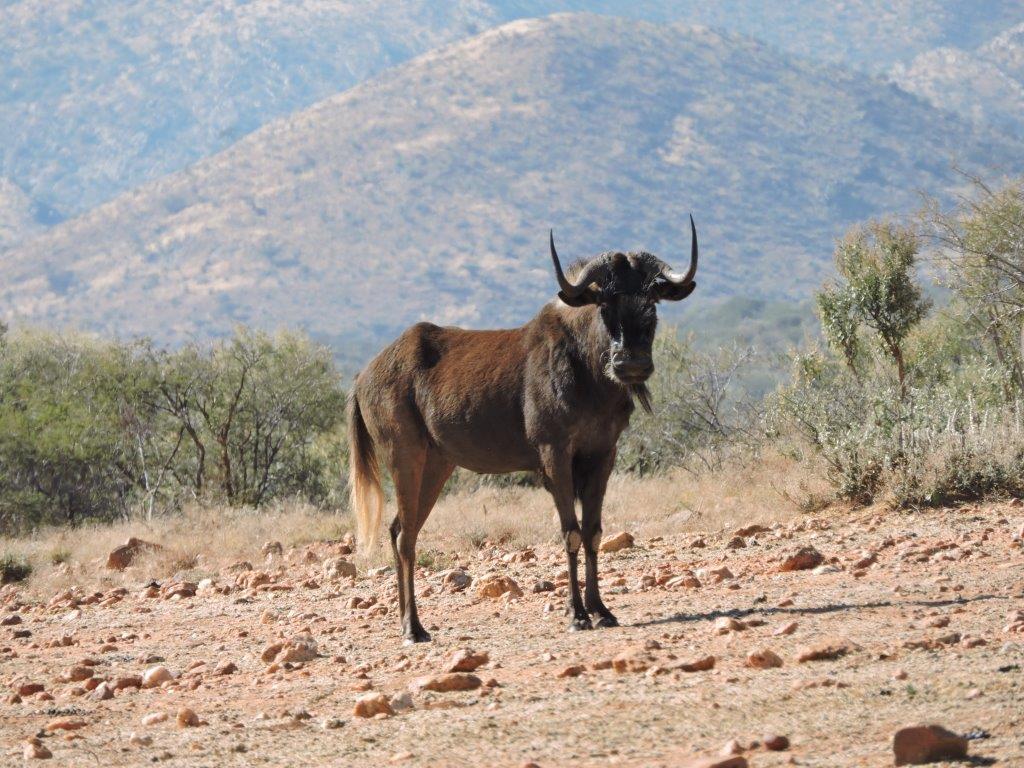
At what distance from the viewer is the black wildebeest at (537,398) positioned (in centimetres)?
1030

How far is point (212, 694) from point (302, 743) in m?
1.89

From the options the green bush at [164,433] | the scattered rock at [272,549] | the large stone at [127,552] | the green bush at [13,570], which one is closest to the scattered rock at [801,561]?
the scattered rock at [272,549]

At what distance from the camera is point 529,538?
15961 millimetres

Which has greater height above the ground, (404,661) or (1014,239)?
(1014,239)

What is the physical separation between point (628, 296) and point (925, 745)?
5.00 meters

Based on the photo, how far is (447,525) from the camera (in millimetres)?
17562

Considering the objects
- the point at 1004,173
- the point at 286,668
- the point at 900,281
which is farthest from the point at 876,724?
the point at 900,281

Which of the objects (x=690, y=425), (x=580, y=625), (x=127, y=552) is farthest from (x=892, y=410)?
(x=690, y=425)

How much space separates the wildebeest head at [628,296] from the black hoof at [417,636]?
2233 mm

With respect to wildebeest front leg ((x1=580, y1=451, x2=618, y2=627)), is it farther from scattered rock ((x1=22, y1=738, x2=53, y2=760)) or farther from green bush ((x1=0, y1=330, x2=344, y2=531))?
green bush ((x1=0, y1=330, x2=344, y2=531))

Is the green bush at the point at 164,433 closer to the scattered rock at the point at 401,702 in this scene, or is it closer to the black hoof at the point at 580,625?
the black hoof at the point at 580,625

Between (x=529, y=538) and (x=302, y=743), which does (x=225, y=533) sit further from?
(x=302, y=743)

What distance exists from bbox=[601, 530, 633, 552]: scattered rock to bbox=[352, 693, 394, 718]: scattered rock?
670cm

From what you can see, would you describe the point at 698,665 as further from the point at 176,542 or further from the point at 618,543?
the point at 176,542
